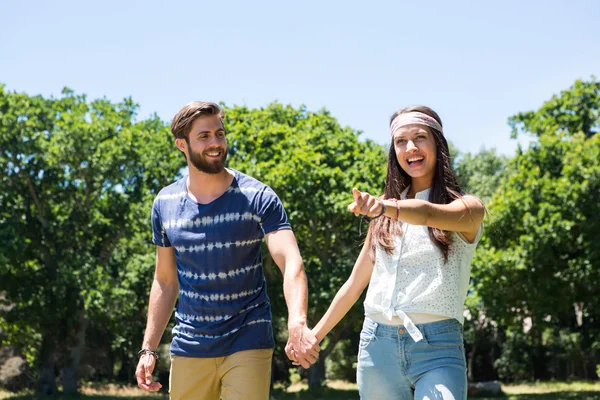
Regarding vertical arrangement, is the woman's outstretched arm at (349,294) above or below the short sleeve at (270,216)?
below

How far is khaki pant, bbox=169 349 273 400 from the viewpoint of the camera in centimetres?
450

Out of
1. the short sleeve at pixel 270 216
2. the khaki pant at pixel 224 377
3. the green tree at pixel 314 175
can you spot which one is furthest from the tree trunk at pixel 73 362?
the short sleeve at pixel 270 216

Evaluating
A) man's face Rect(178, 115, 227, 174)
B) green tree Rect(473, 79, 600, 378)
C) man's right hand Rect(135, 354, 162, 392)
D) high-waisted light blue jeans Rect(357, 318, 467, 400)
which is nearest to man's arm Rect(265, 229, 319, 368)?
high-waisted light blue jeans Rect(357, 318, 467, 400)

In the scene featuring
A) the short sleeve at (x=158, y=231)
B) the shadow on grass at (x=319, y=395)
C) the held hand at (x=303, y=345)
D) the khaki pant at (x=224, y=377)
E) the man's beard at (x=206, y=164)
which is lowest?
the shadow on grass at (x=319, y=395)

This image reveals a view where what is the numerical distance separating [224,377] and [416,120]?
1.96m

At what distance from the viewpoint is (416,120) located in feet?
13.0

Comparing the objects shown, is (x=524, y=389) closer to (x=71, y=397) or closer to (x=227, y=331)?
(x=71, y=397)

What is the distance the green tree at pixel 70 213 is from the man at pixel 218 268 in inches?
817

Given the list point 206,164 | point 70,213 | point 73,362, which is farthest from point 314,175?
point 206,164

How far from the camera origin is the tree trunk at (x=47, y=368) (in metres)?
27.2

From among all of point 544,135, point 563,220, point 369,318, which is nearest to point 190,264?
point 369,318

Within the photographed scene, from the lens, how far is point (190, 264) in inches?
186

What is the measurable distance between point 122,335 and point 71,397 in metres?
6.23

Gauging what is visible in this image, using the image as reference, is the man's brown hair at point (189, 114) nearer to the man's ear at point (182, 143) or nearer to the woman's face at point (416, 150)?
the man's ear at point (182, 143)
